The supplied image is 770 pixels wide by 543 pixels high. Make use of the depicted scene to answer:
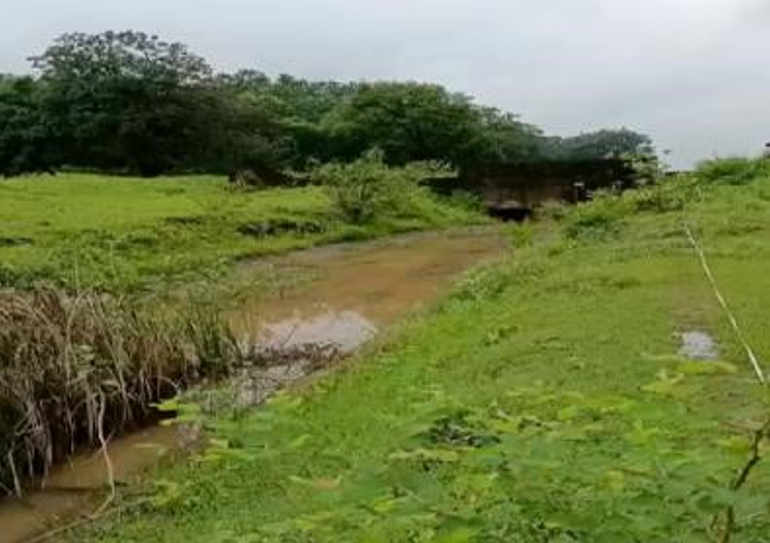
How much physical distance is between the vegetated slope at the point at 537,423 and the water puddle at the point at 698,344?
4.3 inches

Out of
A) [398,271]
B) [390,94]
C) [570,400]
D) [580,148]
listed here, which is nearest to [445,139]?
[390,94]

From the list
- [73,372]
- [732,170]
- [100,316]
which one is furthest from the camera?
[732,170]

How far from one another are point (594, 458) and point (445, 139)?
1655 inches

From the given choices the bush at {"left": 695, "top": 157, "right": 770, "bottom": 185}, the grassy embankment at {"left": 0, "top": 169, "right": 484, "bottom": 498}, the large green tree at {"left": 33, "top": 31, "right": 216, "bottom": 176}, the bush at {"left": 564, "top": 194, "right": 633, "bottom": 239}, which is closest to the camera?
the grassy embankment at {"left": 0, "top": 169, "right": 484, "bottom": 498}

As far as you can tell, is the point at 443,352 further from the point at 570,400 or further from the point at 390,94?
the point at 390,94

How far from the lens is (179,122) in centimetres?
4059

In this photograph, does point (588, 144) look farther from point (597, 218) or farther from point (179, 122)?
point (597, 218)

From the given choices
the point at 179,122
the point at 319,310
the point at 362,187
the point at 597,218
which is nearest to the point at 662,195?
the point at 597,218

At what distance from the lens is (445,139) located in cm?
4450

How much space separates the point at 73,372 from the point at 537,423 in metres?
6.67

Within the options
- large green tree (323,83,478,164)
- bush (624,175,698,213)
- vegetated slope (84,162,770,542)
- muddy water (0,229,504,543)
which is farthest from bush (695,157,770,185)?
large green tree (323,83,478,164)

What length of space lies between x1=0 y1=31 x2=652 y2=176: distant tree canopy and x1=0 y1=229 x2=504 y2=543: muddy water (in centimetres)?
1327

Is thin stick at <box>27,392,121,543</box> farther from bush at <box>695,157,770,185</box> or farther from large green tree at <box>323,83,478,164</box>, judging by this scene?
large green tree at <box>323,83,478,164</box>

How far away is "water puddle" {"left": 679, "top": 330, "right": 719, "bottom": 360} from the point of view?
9117mm
